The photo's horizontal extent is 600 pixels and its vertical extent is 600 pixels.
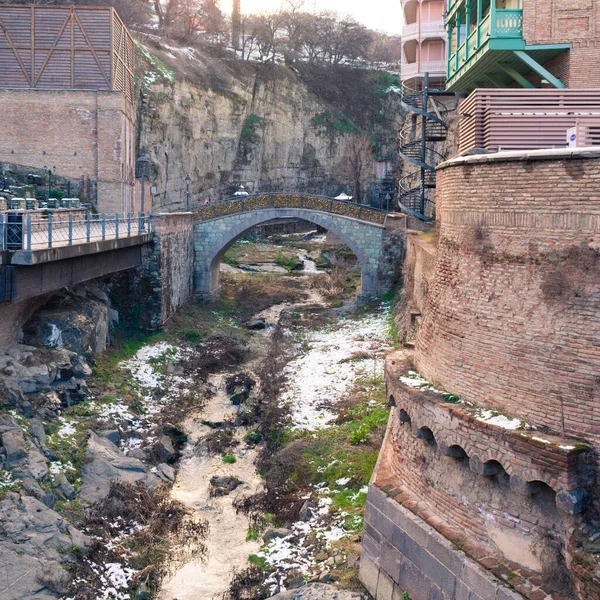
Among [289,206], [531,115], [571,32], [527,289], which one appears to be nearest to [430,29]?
[289,206]

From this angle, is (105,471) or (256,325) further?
(256,325)

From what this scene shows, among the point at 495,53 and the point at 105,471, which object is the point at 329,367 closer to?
the point at 105,471

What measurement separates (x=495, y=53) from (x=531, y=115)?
2.94 metres

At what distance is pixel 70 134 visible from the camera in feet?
106

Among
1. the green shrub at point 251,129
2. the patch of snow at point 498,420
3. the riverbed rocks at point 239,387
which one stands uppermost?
the green shrub at point 251,129

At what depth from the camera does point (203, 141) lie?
157 feet

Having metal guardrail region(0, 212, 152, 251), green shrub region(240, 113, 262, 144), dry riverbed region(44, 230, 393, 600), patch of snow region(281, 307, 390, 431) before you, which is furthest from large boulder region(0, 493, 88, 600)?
green shrub region(240, 113, 262, 144)

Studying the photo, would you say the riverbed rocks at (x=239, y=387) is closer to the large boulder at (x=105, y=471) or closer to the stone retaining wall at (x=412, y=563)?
the large boulder at (x=105, y=471)

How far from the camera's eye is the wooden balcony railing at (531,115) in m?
10.4

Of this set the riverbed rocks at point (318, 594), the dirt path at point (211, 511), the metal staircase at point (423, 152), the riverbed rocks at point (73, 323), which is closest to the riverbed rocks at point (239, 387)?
the dirt path at point (211, 511)

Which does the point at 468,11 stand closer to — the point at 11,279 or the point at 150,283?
the point at 11,279

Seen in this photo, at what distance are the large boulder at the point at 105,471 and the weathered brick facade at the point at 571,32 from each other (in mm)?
10854

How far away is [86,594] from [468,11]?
40.9 ft

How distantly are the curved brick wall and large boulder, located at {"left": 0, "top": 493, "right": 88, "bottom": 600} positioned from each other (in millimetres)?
6412
